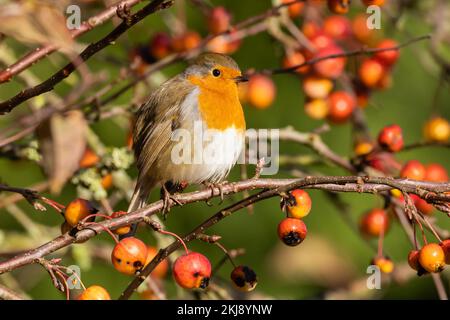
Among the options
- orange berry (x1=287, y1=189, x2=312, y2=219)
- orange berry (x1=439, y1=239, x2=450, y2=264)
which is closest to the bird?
orange berry (x1=287, y1=189, x2=312, y2=219)

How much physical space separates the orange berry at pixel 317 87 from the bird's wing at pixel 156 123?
1.77 ft

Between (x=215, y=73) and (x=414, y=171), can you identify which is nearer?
(x=414, y=171)

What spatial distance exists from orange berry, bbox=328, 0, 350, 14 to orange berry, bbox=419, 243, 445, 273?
1.16 metres

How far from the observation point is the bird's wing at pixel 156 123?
285cm

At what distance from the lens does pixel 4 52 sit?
2.81m

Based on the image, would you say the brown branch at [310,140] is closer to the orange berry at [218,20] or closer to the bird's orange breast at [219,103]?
the bird's orange breast at [219,103]

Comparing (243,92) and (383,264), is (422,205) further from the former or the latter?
(243,92)

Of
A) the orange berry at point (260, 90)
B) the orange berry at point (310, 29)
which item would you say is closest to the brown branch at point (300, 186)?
the orange berry at point (260, 90)

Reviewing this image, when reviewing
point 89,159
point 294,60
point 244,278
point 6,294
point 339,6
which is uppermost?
point 294,60

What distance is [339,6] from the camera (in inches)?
104

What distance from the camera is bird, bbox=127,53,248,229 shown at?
9.02 feet

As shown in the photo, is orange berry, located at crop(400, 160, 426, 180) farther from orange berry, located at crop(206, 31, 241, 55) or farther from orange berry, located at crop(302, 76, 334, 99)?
orange berry, located at crop(206, 31, 241, 55)

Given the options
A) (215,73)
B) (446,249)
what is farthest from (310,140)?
(446,249)

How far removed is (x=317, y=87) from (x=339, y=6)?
0.58m
